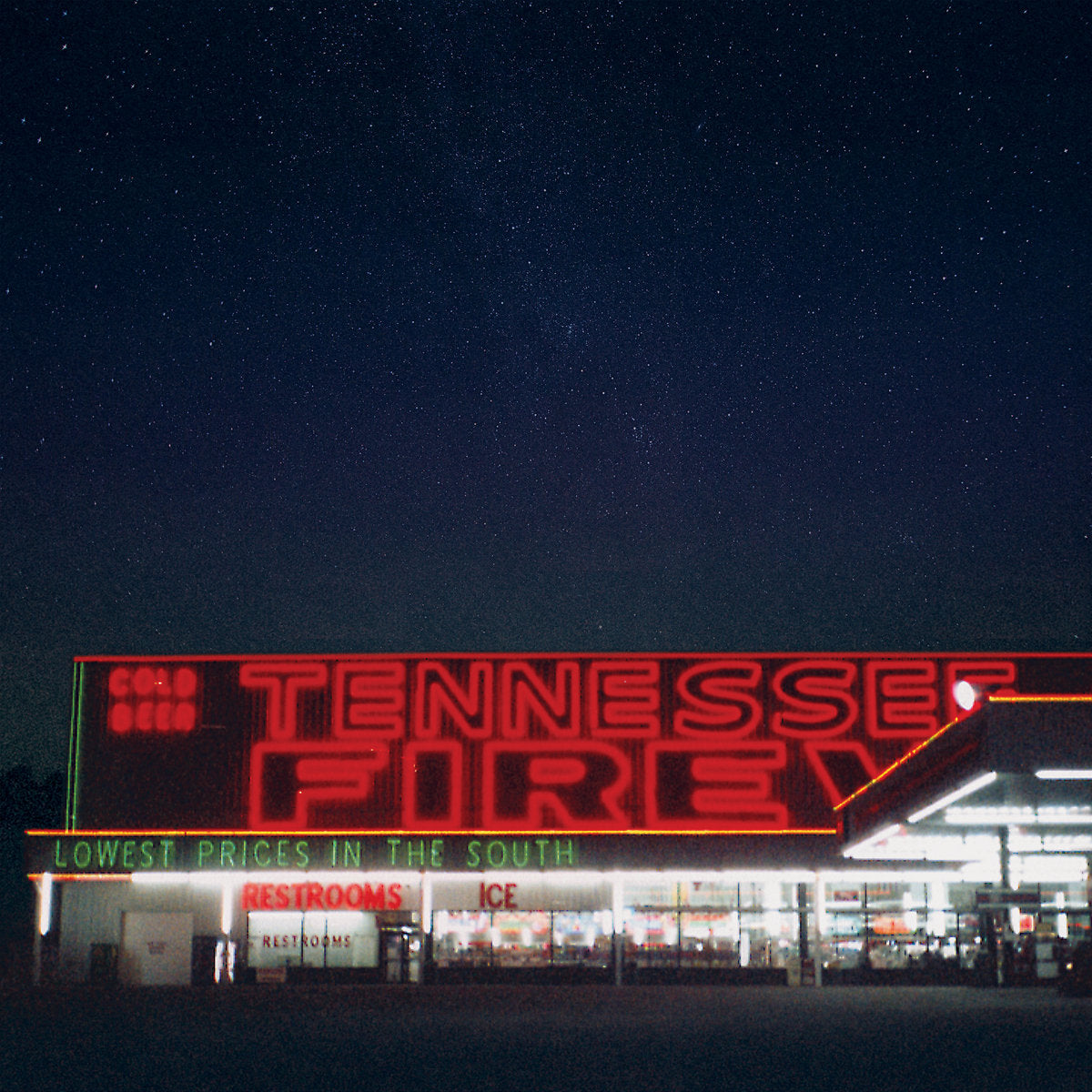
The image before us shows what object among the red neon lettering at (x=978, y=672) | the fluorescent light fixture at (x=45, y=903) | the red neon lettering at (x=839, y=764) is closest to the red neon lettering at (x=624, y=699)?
the red neon lettering at (x=839, y=764)

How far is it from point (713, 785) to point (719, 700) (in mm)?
2202

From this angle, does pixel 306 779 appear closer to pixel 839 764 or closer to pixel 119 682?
pixel 119 682

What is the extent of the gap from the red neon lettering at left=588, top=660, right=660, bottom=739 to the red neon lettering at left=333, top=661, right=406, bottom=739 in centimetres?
496

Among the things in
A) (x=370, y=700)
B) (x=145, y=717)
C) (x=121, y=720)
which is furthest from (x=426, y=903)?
(x=121, y=720)

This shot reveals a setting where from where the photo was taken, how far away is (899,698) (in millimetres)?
38062

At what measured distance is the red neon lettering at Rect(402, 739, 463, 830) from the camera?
1487 inches

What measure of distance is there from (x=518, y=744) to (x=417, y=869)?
4968 mm

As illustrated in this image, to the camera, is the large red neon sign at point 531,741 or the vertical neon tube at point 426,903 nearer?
the vertical neon tube at point 426,903

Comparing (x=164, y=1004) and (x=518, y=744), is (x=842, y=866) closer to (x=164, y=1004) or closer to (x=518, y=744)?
(x=518, y=744)

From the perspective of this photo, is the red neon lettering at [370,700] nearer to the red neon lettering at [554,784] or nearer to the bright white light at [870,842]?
the red neon lettering at [554,784]

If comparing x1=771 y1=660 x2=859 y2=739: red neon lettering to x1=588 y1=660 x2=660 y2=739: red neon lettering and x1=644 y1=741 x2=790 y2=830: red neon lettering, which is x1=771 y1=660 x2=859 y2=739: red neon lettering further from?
x1=588 y1=660 x2=660 y2=739: red neon lettering

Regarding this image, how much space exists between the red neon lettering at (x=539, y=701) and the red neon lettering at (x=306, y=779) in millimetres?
3400

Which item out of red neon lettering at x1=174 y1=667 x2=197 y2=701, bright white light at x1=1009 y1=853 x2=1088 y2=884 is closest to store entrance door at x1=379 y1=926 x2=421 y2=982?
red neon lettering at x1=174 y1=667 x2=197 y2=701

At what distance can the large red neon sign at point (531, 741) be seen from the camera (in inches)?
1487
